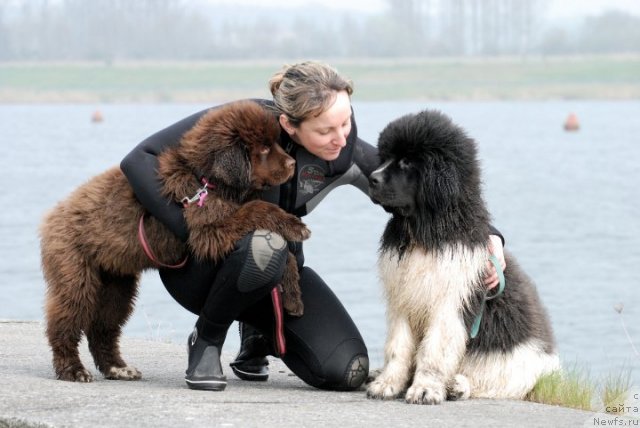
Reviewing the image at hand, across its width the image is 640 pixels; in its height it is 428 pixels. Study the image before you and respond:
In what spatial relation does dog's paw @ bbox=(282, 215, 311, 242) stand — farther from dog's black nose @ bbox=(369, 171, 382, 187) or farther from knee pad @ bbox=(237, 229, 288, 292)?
dog's black nose @ bbox=(369, 171, 382, 187)

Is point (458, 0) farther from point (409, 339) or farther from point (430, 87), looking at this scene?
point (409, 339)

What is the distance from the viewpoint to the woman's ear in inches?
192

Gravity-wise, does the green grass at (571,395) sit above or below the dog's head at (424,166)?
below

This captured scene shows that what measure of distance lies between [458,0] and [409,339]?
124452mm

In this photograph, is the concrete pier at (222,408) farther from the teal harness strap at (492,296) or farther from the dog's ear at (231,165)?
the dog's ear at (231,165)

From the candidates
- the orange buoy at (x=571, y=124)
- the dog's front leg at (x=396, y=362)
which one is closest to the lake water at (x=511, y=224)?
the dog's front leg at (x=396, y=362)

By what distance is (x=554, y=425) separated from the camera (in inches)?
171

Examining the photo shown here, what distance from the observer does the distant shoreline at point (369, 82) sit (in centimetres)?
6594

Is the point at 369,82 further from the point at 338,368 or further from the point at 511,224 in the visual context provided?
the point at 338,368

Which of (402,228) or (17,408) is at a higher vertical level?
(402,228)

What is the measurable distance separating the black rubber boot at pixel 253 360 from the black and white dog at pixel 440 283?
75 cm

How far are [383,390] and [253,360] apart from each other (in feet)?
2.85

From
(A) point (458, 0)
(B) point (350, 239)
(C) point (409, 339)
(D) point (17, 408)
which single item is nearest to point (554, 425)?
(C) point (409, 339)

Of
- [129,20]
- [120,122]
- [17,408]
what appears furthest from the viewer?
[129,20]
